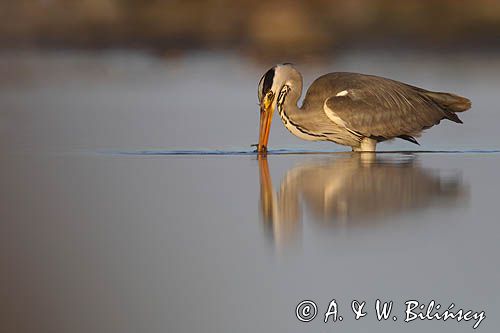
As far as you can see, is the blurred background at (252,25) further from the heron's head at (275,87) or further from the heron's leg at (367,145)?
the heron's leg at (367,145)

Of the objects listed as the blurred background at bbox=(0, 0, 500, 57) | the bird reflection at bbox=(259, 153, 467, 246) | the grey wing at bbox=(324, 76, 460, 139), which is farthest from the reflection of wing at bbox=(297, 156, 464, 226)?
the blurred background at bbox=(0, 0, 500, 57)

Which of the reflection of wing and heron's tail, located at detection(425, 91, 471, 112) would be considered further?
heron's tail, located at detection(425, 91, 471, 112)

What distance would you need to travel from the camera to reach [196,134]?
36.9 feet

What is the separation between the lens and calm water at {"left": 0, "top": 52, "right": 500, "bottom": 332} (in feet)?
19.0

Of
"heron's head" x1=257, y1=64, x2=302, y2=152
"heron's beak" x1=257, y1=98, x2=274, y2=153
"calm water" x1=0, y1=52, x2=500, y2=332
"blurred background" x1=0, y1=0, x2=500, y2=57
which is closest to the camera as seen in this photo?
"calm water" x1=0, y1=52, x2=500, y2=332

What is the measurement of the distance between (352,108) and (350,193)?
2.58 m

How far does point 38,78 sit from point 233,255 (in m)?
9.77

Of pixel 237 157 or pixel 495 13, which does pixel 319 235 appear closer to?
pixel 237 157

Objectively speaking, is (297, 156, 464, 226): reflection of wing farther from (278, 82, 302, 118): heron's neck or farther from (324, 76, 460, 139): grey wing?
(278, 82, 302, 118): heron's neck

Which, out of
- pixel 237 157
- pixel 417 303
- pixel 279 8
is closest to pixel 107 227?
pixel 417 303

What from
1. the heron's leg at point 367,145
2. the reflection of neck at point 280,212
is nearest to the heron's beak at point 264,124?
the heron's leg at point 367,145

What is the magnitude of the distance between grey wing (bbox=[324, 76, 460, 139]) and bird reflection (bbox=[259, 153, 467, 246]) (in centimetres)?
85

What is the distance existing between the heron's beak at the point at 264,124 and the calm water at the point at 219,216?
16cm

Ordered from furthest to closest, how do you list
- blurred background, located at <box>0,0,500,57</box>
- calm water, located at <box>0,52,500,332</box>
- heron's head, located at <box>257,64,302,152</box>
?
blurred background, located at <box>0,0,500,57</box> < heron's head, located at <box>257,64,302,152</box> < calm water, located at <box>0,52,500,332</box>
